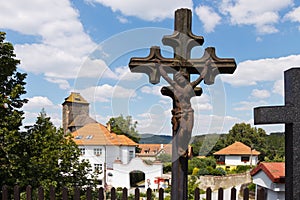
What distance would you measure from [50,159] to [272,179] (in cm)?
710

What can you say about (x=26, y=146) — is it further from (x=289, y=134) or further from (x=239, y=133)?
(x=239, y=133)

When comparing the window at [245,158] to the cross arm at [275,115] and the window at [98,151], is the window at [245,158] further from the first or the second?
the cross arm at [275,115]

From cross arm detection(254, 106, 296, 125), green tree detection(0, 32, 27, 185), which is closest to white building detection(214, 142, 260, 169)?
green tree detection(0, 32, 27, 185)

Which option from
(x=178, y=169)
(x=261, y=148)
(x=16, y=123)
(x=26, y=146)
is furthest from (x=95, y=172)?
(x=261, y=148)

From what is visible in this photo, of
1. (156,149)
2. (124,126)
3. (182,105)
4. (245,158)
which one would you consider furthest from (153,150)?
(245,158)

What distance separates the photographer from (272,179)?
4852 mm

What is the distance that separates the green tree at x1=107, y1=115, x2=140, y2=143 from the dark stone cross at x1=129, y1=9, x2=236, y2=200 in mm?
324

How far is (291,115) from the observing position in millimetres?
2512

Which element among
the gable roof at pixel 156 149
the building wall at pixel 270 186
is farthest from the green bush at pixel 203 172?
the gable roof at pixel 156 149

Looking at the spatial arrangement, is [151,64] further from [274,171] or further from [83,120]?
[274,171]

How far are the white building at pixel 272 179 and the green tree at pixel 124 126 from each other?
248cm

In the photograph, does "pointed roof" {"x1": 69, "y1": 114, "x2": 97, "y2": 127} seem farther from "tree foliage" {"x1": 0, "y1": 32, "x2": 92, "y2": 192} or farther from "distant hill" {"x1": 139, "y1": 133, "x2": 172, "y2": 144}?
"tree foliage" {"x1": 0, "y1": 32, "x2": 92, "y2": 192}

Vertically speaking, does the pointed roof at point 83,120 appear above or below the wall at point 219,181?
above

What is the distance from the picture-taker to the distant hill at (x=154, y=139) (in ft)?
9.07
